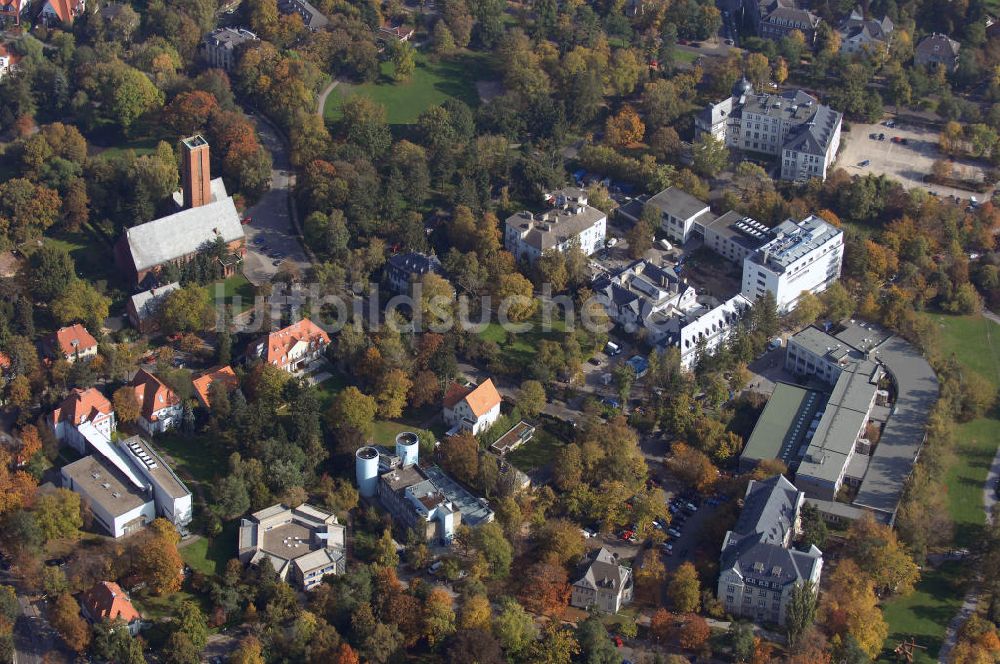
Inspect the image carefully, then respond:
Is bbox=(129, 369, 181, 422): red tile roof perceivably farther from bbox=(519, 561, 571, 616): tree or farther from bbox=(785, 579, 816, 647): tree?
bbox=(785, 579, 816, 647): tree

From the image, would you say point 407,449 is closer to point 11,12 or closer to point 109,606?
point 109,606

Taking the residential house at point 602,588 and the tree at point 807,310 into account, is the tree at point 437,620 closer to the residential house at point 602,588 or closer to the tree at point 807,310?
the residential house at point 602,588

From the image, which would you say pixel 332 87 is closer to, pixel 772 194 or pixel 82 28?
pixel 82 28

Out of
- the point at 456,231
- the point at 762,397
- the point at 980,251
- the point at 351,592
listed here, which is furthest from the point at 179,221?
the point at 980,251

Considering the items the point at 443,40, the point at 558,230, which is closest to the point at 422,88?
the point at 443,40

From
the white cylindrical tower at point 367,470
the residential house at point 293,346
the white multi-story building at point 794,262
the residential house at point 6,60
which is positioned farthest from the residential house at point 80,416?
the residential house at point 6,60

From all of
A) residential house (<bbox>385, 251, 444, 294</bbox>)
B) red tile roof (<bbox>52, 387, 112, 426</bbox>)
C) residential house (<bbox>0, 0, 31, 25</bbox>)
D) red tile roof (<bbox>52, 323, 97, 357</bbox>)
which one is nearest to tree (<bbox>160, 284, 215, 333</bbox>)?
red tile roof (<bbox>52, 323, 97, 357</bbox>)
